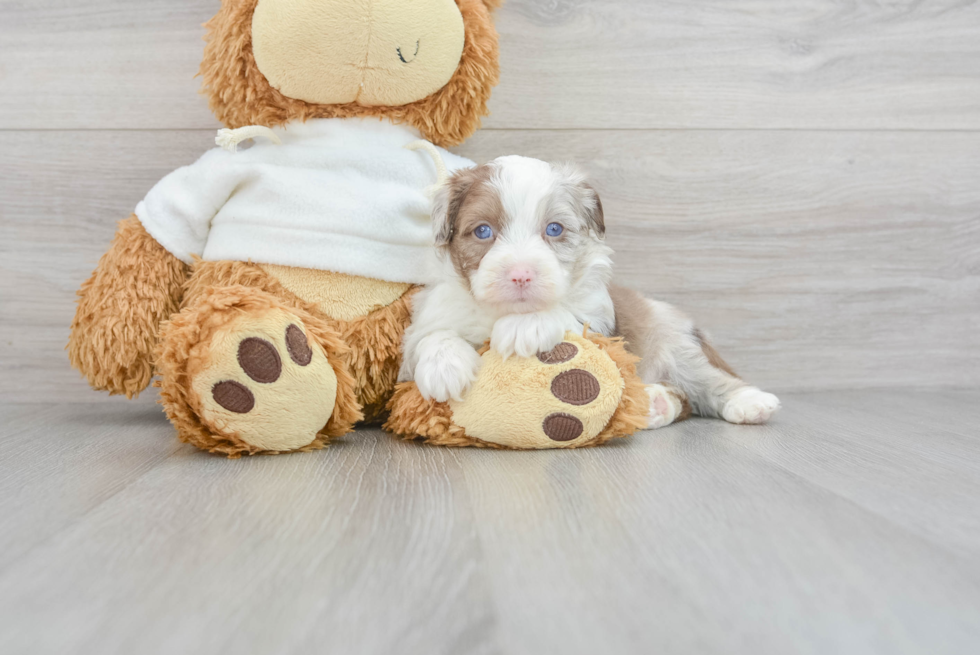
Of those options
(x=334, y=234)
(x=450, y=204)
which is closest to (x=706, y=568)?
(x=450, y=204)

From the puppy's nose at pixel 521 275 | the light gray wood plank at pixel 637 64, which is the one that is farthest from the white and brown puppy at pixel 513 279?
the light gray wood plank at pixel 637 64

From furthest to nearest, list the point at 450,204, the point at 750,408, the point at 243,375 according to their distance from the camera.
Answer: the point at 750,408 → the point at 450,204 → the point at 243,375

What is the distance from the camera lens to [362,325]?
4.33 feet

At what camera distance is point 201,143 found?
1.68 metres

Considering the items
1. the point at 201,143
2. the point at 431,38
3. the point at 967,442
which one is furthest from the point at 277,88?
the point at 967,442

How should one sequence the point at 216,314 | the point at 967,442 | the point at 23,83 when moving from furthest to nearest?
the point at 23,83
the point at 967,442
the point at 216,314

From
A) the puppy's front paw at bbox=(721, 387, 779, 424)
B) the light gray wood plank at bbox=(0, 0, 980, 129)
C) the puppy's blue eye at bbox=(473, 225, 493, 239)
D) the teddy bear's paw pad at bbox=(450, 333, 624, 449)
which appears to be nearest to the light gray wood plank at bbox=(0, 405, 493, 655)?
the teddy bear's paw pad at bbox=(450, 333, 624, 449)

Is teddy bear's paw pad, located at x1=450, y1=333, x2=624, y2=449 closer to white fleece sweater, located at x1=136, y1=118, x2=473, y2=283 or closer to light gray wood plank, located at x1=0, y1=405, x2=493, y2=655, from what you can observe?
light gray wood plank, located at x1=0, y1=405, x2=493, y2=655

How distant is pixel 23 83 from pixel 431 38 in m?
1.03

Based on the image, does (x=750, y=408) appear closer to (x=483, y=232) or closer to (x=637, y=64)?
(x=483, y=232)

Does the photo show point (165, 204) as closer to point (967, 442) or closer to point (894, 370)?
point (967, 442)

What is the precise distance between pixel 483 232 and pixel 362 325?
30 cm

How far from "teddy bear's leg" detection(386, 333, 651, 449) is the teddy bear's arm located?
Result: 0.54 m

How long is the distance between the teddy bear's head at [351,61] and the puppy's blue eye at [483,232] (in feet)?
1.08
